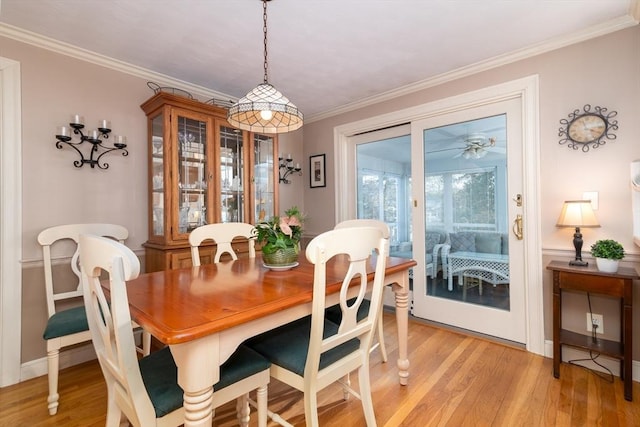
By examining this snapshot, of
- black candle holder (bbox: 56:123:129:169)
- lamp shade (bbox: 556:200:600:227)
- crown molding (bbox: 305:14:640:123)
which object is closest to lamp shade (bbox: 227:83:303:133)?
black candle holder (bbox: 56:123:129:169)

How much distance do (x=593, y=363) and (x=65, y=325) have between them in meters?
3.48

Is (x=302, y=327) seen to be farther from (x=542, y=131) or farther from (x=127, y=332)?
(x=542, y=131)

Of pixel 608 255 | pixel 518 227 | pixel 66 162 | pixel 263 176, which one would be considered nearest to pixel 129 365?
pixel 66 162

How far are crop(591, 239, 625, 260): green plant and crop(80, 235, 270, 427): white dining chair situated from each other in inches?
84.1

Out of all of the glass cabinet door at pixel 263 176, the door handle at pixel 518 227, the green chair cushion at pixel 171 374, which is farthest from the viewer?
the glass cabinet door at pixel 263 176

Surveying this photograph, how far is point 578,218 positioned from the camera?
1.99 metres

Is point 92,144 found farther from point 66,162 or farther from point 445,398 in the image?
point 445,398

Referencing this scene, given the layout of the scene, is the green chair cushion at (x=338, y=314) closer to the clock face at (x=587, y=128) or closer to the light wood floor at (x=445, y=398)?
the light wood floor at (x=445, y=398)

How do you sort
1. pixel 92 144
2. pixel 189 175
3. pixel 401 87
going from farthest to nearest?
pixel 401 87 → pixel 189 175 → pixel 92 144

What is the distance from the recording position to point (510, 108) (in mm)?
2475

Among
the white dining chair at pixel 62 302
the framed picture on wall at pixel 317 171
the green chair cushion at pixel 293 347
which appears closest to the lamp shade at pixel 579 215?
the green chair cushion at pixel 293 347

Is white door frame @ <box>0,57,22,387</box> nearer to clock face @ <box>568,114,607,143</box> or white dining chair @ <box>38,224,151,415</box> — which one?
white dining chair @ <box>38,224,151,415</box>

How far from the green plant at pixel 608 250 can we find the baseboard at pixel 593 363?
75 centimetres

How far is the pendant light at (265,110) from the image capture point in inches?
63.0
